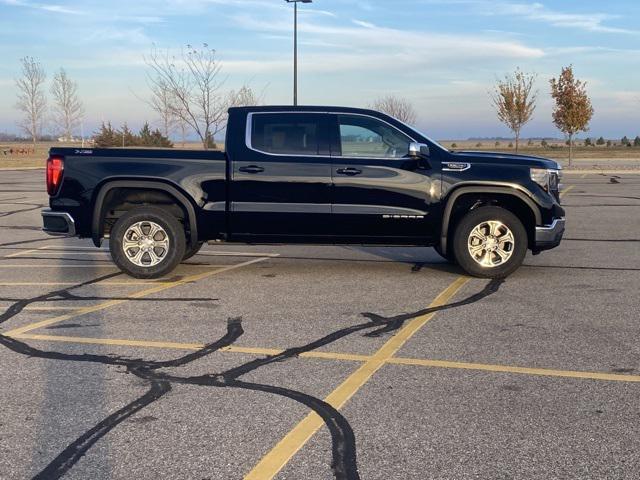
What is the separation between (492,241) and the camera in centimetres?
864

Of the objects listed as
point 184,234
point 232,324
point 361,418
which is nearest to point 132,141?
point 184,234

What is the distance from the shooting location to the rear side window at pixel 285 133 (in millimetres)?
8680

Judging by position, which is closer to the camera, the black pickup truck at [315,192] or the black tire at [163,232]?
the black pickup truck at [315,192]

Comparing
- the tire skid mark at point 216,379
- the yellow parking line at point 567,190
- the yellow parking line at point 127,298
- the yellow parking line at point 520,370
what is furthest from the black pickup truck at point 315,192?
the yellow parking line at point 567,190

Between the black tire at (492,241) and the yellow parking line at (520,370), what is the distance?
11.0 ft

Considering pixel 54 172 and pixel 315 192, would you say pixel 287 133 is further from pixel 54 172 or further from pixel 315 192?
pixel 54 172

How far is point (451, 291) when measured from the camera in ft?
26.2

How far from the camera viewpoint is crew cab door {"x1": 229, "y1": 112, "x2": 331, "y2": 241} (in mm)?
8562

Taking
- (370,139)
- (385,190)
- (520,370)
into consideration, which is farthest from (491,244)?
(520,370)

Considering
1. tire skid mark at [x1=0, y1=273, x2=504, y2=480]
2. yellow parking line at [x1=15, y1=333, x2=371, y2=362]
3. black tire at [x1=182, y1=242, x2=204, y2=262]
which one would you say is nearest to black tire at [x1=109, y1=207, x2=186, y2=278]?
black tire at [x1=182, y1=242, x2=204, y2=262]

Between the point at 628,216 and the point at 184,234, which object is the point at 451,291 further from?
the point at 628,216

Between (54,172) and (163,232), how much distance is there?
142 cm

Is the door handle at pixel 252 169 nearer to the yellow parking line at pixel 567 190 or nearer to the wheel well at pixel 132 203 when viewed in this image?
the wheel well at pixel 132 203

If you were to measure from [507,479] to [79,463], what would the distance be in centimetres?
208
